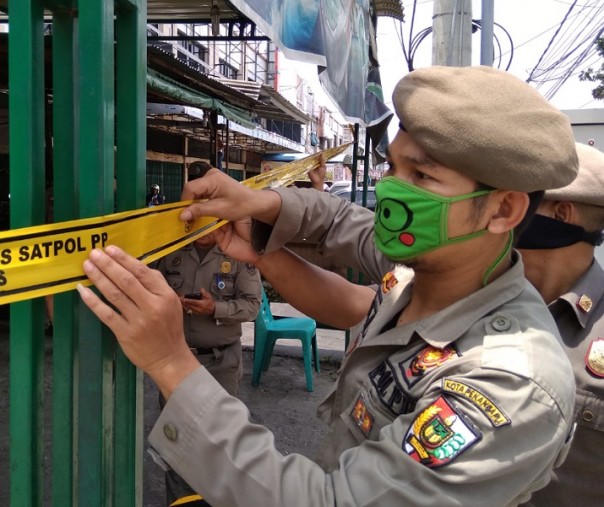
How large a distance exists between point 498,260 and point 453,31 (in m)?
3.89

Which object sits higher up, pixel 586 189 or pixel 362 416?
pixel 586 189

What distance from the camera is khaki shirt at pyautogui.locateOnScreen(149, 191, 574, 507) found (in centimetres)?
95

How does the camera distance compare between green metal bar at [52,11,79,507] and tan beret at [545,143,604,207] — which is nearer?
green metal bar at [52,11,79,507]

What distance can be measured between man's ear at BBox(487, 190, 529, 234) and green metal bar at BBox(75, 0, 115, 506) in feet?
2.69

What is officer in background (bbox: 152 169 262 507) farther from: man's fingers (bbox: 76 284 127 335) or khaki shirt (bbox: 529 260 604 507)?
man's fingers (bbox: 76 284 127 335)

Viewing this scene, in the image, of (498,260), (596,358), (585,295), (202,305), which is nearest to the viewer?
(498,260)

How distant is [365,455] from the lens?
1.01 metres

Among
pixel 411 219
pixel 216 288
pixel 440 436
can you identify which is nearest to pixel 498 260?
pixel 411 219

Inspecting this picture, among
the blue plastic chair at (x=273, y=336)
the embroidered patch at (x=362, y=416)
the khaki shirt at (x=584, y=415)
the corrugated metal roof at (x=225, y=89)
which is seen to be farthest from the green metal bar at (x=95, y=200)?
the blue plastic chair at (x=273, y=336)

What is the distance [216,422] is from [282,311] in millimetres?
6707

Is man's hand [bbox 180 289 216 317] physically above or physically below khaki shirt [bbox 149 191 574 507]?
below

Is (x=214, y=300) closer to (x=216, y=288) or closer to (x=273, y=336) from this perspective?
(x=216, y=288)

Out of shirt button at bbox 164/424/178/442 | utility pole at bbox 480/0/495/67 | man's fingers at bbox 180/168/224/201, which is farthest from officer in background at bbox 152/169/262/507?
utility pole at bbox 480/0/495/67

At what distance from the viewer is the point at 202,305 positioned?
3.39 m
